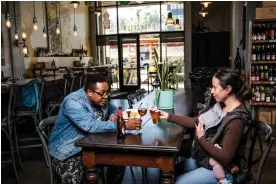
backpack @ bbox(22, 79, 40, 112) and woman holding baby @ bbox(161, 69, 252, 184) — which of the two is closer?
woman holding baby @ bbox(161, 69, 252, 184)

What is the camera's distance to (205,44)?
36.3ft

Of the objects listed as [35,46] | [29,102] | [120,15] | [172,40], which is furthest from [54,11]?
[29,102]

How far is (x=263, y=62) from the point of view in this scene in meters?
4.61

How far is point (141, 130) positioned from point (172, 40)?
9.74m

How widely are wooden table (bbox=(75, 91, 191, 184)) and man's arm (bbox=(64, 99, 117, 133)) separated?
0.04 m

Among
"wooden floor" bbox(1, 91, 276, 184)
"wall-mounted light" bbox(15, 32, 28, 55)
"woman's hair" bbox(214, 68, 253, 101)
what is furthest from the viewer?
"wall-mounted light" bbox(15, 32, 28, 55)

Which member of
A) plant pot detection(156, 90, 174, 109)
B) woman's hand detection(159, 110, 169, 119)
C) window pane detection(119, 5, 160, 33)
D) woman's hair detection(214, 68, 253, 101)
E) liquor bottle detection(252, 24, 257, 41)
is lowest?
woman's hand detection(159, 110, 169, 119)

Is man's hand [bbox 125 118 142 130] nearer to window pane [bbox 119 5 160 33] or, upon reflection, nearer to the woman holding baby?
the woman holding baby

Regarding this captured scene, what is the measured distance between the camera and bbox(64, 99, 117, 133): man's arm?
1912 millimetres

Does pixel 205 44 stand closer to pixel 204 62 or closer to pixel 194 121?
pixel 204 62

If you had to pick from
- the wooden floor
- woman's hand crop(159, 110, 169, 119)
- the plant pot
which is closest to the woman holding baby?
woman's hand crop(159, 110, 169, 119)

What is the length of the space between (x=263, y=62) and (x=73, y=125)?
3.63 metres

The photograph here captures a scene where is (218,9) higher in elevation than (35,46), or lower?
higher

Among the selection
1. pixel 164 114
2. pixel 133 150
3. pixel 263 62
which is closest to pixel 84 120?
pixel 133 150
